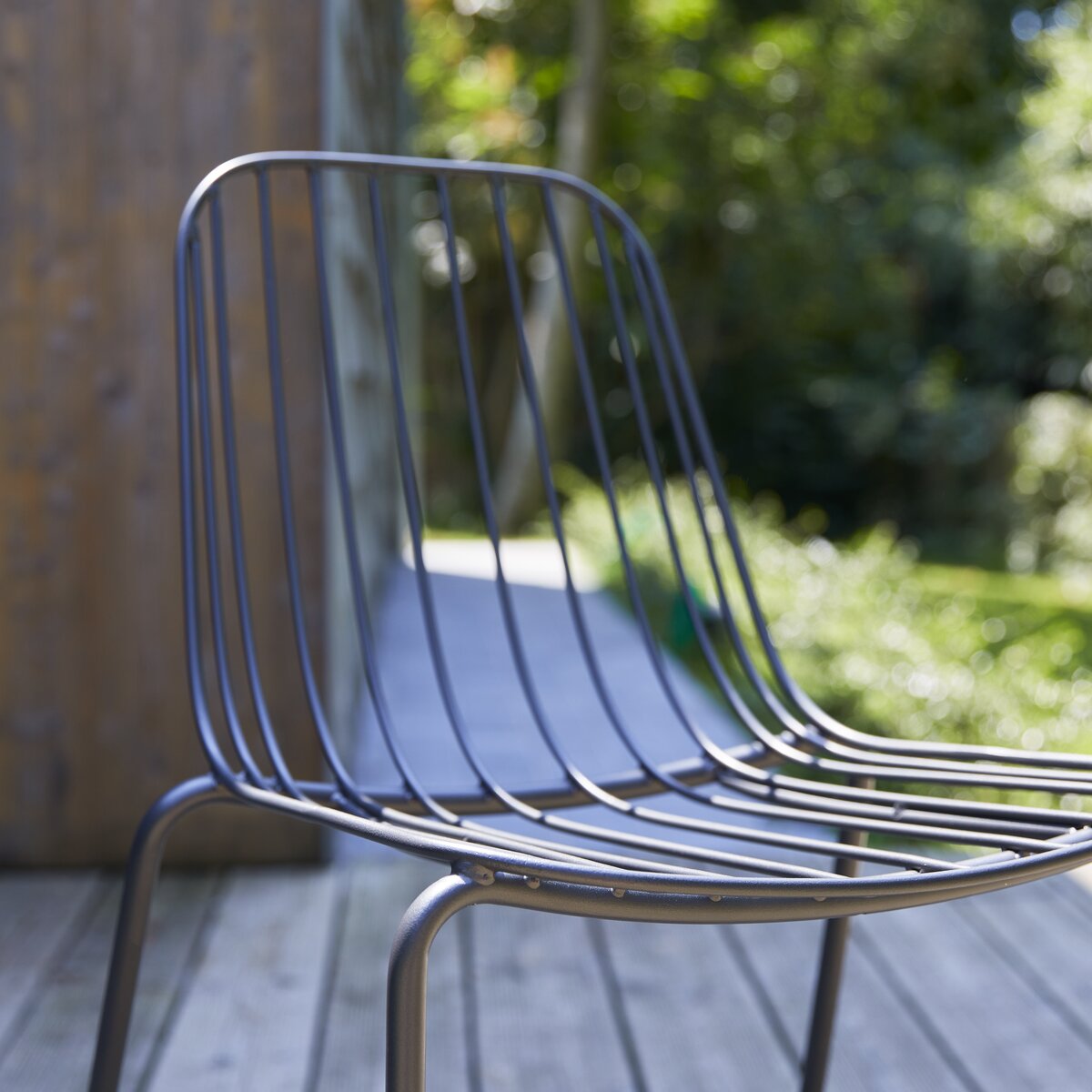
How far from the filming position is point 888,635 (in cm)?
341

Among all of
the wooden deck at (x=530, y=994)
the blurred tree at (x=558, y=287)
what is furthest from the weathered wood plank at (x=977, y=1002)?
the blurred tree at (x=558, y=287)

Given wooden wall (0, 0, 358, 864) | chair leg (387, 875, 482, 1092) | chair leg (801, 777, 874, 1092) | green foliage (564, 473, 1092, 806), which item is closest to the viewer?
chair leg (387, 875, 482, 1092)

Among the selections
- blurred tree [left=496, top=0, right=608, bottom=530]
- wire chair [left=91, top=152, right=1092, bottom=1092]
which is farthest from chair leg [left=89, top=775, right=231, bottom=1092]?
blurred tree [left=496, top=0, right=608, bottom=530]

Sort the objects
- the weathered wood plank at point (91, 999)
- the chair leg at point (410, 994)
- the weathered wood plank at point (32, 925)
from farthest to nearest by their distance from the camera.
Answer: the weathered wood plank at point (32, 925)
the weathered wood plank at point (91, 999)
the chair leg at point (410, 994)

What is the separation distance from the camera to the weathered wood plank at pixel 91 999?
49.1 inches

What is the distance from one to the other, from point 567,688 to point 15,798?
1575 mm

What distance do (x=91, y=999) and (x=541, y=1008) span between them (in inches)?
18.8

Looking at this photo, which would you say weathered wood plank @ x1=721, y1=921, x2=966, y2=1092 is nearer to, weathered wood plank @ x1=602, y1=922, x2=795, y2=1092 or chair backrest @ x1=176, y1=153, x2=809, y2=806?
weathered wood plank @ x1=602, y1=922, x2=795, y2=1092

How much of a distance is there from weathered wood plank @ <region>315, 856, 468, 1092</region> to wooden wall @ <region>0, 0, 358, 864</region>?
0.19 meters

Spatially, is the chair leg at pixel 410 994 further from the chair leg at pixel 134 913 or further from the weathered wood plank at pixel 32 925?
the weathered wood plank at pixel 32 925

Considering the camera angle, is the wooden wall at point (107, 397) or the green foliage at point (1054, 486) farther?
the green foliage at point (1054, 486)

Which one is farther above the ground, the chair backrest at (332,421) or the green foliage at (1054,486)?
the chair backrest at (332,421)

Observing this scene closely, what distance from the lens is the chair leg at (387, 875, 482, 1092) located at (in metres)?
0.62

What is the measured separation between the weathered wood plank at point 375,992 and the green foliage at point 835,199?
225 inches
